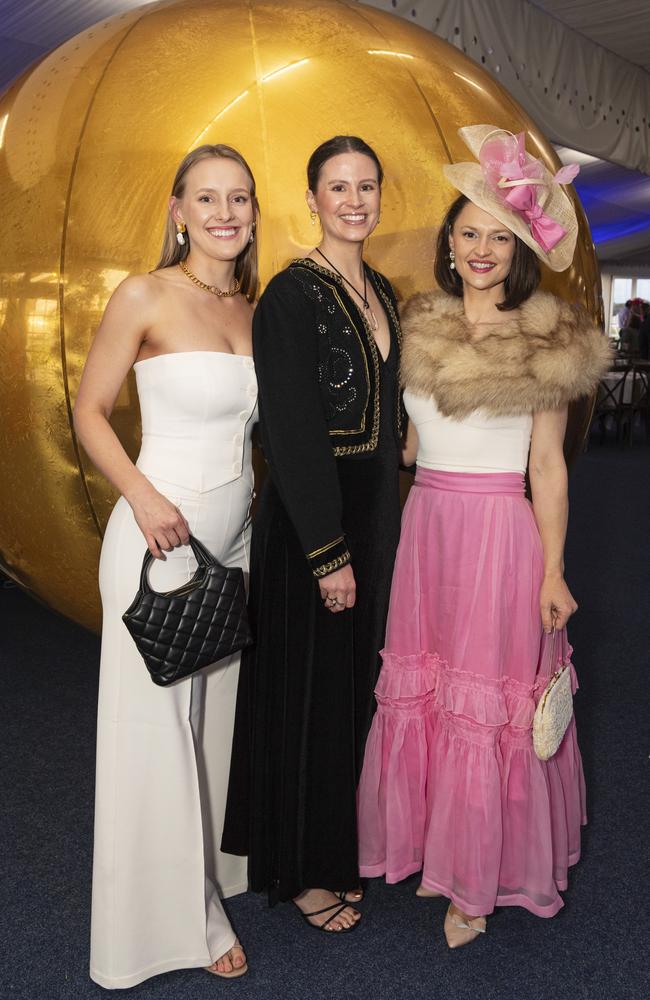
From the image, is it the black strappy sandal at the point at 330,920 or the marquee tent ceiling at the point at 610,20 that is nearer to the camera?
the black strappy sandal at the point at 330,920

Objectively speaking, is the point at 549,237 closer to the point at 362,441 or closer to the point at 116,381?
the point at 362,441

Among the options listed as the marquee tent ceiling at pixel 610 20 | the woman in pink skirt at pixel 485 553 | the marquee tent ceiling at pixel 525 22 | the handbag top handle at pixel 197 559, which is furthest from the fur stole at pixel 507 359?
the marquee tent ceiling at pixel 610 20

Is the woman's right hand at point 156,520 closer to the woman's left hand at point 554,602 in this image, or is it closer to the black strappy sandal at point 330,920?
the woman's left hand at point 554,602

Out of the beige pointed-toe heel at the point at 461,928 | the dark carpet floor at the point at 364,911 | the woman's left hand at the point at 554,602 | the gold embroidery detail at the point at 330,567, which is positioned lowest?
the dark carpet floor at the point at 364,911

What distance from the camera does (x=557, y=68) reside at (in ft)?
25.6

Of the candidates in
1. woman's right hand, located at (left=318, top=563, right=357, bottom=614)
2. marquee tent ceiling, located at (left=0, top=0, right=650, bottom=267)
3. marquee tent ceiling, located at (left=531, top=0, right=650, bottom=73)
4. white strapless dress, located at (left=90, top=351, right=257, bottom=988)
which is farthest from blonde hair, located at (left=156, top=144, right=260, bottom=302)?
marquee tent ceiling, located at (left=531, top=0, right=650, bottom=73)

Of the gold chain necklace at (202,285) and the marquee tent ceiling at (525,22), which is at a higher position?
the marquee tent ceiling at (525,22)

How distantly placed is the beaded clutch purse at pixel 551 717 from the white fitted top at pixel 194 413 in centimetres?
75

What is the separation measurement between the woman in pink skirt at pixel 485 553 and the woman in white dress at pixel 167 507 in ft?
1.27

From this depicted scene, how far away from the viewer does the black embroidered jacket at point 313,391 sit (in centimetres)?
180

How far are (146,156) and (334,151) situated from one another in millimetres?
436

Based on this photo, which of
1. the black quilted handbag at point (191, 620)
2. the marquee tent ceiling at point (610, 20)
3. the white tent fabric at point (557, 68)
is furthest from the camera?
the marquee tent ceiling at point (610, 20)

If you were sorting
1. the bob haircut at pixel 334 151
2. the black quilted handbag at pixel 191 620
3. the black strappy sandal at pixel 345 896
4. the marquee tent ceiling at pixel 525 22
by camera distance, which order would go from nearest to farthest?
the black quilted handbag at pixel 191 620 → the bob haircut at pixel 334 151 → the black strappy sandal at pixel 345 896 → the marquee tent ceiling at pixel 525 22

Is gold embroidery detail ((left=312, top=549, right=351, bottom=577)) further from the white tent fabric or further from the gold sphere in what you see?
the white tent fabric
